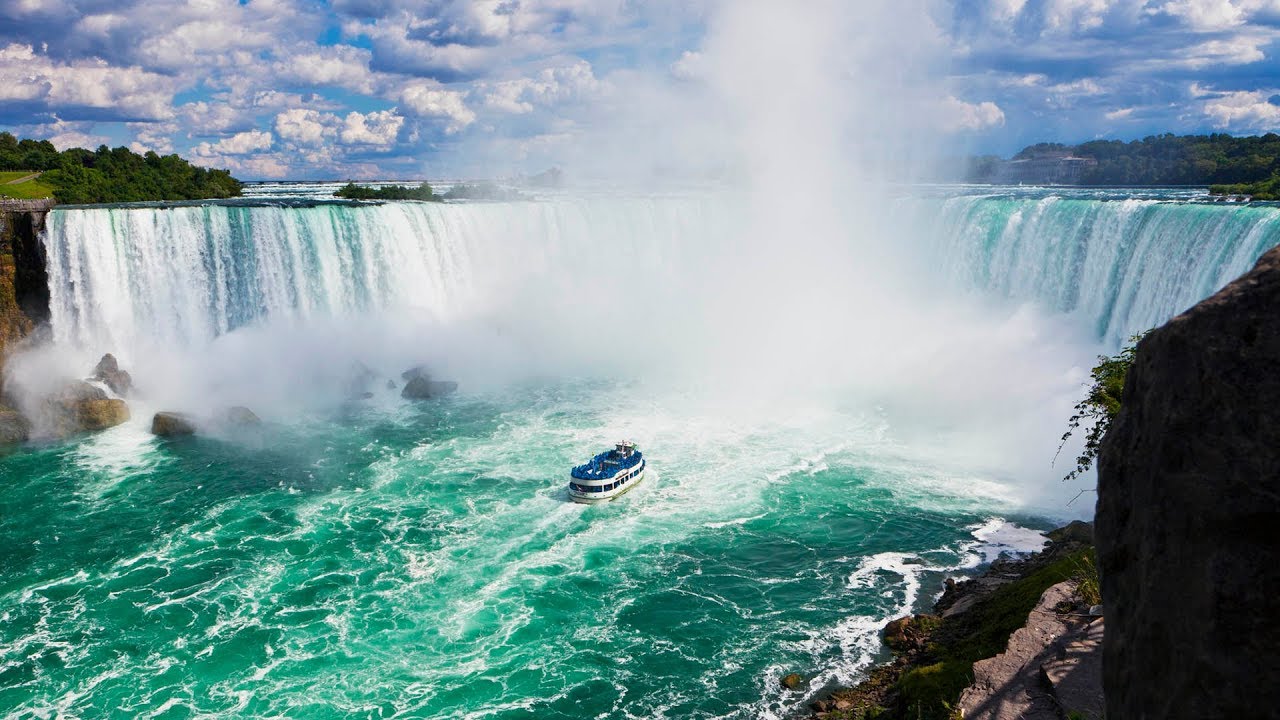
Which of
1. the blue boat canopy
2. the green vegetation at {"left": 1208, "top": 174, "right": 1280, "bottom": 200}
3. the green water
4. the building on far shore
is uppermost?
the building on far shore

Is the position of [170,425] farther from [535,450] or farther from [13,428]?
[535,450]

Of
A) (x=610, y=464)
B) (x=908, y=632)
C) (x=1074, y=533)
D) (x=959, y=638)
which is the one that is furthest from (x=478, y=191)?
(x=959, y=638)

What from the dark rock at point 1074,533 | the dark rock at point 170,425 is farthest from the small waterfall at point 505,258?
the dark rock at point 1074,533

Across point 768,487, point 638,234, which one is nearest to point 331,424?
point 768,487

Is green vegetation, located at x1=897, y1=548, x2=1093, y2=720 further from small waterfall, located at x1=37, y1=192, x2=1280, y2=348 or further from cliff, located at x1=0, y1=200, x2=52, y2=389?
cliff, located at x1=0, y1=200, x2=52, y2=389

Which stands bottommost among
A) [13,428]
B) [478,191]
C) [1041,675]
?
[13,428]

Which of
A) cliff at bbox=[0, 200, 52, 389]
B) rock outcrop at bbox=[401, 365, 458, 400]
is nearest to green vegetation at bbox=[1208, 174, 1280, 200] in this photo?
rock outcrop at bbox=[401, 365, 458, 400]

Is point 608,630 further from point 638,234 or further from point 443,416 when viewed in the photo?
point 638,234
